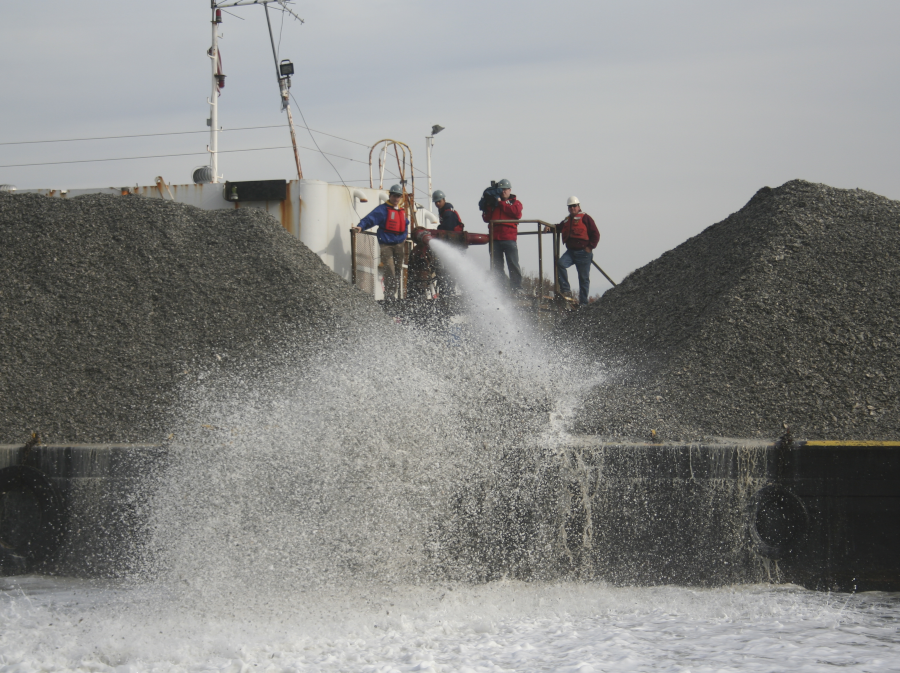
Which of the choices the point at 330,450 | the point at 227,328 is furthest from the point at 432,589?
the point at 227,328

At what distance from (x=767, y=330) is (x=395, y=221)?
4.08m

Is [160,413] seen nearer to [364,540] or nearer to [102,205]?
[364,540]

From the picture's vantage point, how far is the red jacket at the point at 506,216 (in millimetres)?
9680

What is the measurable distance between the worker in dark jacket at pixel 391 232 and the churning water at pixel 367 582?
3208 millimetres

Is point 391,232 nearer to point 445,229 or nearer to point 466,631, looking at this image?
point 445,229

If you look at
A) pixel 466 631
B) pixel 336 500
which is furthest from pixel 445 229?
pixel 466 631

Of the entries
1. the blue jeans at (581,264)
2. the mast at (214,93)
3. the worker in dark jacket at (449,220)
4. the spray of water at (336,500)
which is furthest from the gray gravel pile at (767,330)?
the mast at (214,93)

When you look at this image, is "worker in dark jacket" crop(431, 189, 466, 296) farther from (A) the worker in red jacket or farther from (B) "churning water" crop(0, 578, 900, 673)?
(B) "churning water" crop(0, 578, 900, 673)

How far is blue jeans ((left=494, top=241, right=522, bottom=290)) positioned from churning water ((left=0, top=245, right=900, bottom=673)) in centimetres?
383

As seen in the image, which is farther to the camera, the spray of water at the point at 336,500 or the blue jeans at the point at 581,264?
the blue jeans at the point at 581,264

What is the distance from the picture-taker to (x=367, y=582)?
5113mm

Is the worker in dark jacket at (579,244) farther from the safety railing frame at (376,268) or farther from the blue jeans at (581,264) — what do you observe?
the safety railing frame at (376,268)

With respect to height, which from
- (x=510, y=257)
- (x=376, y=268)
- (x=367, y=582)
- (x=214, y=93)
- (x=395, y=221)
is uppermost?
(x=214, y=93)

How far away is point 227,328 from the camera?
20.8 ft
